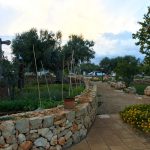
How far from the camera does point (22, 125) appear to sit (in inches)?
255

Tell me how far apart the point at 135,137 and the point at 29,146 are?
3.38m

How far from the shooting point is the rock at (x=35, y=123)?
6666 mm

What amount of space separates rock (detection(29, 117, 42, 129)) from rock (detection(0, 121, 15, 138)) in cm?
49

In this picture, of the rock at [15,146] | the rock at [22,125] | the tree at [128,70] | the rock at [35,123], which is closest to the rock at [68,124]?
the rock at [35,123]

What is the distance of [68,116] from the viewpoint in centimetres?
775

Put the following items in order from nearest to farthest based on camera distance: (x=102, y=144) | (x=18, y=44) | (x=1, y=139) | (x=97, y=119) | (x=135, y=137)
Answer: (x=1, y=139) < (x=102, y=144) < (x=135, y=137) < (x=97, y=119) < (x=18, y=44)

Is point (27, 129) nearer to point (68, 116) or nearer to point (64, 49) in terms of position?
point (68, 116)

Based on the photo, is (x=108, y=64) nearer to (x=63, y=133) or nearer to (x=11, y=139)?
(x=63, y=133)

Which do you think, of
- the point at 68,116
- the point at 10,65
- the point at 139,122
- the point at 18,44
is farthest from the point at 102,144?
the point at 18,44

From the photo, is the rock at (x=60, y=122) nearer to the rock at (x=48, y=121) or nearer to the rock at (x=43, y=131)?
the rock at (x=48, y=121)

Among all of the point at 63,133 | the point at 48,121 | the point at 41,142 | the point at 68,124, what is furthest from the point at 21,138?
the point at 68,124

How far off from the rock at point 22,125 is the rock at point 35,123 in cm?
13

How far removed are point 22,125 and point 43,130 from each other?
1.99 ft

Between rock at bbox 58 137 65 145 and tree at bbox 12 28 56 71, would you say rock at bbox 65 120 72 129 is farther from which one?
tree at bbox 12 28 56 71
